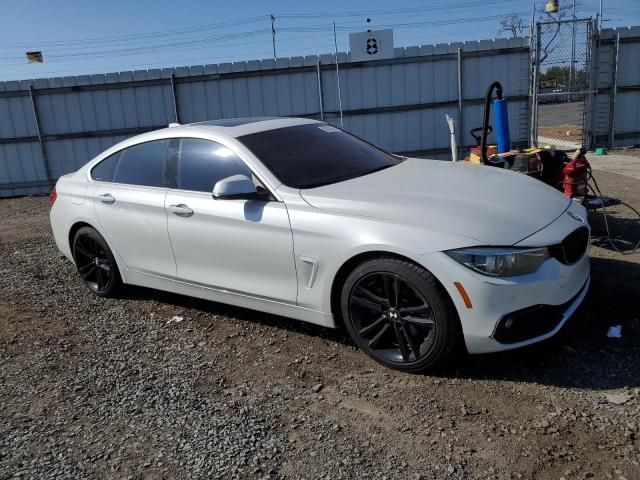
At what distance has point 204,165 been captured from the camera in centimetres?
433

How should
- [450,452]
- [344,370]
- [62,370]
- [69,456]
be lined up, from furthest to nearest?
1. [62,370]
2. [344,370]
3. [69,456]
4. [450,452]

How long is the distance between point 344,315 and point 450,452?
43.7 inches

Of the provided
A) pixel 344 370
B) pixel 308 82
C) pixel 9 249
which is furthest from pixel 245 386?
pixel 308 82

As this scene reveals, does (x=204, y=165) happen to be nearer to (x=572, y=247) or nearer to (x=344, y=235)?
(x=344, y=235)

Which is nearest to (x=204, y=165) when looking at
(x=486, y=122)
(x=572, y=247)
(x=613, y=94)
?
(x=572, y=247)

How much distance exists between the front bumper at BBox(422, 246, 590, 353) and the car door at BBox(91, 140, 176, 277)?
228 centimetres

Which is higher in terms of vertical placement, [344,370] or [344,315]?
[344,315]

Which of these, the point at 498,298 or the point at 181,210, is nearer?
the point at 498,298

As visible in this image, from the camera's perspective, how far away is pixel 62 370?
3.98m

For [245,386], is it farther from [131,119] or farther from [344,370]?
[131,119]

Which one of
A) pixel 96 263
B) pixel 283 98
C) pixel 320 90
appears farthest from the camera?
pixel 283 98

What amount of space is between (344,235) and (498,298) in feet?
3.16

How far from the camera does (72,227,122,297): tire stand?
509 cm

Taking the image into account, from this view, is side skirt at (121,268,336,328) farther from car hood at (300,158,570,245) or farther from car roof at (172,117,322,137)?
car roof at (172,117,322,137)
